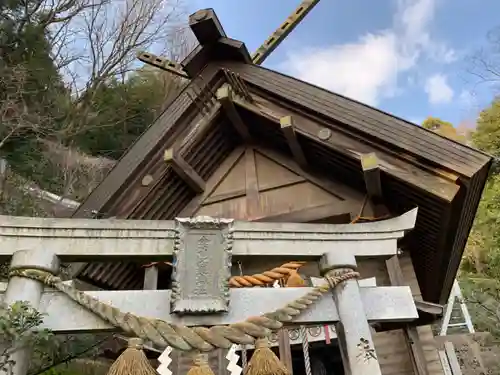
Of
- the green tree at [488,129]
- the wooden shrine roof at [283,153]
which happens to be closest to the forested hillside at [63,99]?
the wooden shrine roof at [283,153]

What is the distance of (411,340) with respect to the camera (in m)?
5.25

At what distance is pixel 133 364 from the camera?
9.98ft

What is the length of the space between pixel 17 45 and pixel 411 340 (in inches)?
593

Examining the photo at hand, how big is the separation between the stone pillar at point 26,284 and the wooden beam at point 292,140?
348 cm

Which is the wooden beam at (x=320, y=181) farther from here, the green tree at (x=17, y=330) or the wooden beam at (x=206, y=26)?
the green tree at (x=17, y=330)

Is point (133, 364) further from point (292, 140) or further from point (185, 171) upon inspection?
point (292, 140)

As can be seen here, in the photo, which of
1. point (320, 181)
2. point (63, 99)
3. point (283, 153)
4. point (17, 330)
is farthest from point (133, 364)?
point (63, 99)

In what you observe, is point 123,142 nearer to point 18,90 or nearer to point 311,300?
point 18,90

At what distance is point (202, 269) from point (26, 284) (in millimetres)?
1382

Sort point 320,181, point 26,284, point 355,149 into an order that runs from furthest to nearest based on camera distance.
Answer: point 320,181 → point 355,149 → point 26,284

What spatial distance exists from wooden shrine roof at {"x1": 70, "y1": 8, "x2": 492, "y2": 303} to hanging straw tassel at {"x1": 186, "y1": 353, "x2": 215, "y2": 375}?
10.1 feet

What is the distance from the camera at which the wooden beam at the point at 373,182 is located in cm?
511

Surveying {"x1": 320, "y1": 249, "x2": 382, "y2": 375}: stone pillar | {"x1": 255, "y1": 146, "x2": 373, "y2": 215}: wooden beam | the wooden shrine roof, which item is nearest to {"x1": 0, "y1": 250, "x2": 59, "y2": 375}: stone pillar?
{"x1": 320, "y1": 249, "x2": 382, "y2": 375}: stone pillar

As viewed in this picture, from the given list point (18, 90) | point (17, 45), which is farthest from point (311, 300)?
point (17, 45)
